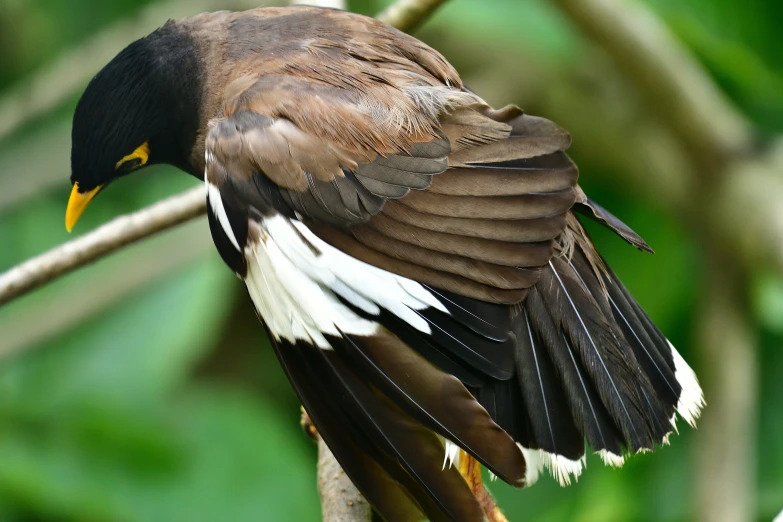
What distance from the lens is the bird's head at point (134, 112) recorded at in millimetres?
2357

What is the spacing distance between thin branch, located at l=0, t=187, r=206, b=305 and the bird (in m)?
0.43

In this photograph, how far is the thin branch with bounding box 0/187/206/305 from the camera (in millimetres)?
2377

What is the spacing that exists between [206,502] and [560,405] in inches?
84.1

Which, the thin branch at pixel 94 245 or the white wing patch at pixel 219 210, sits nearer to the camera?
the white wing patch at pixel 219 210

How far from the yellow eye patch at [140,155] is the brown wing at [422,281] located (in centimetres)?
44

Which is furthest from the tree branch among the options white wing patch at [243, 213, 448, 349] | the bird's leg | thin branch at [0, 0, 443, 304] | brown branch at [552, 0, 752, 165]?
the bird's leg

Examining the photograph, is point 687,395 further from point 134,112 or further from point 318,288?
point 134,112

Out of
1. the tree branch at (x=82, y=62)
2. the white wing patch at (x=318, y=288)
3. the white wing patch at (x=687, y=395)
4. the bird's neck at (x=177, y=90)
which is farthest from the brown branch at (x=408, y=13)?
the tree branch at (x=82, y=62)

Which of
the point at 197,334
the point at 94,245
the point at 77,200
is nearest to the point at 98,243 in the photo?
the point at 94,245

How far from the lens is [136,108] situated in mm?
2387

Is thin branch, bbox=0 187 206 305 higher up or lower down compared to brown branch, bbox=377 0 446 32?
lower down

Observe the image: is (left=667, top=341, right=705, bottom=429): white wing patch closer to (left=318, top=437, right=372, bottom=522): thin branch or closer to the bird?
the bird

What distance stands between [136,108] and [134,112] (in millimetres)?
10

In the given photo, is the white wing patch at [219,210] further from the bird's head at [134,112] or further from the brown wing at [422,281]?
Result: the bird's head at [134,112]
